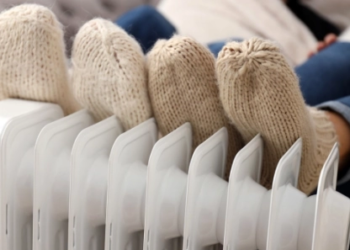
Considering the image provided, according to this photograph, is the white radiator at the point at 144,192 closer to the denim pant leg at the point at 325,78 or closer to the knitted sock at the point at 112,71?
the knitted sock at the point at 112,71

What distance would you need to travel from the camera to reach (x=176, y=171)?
19.3 inches

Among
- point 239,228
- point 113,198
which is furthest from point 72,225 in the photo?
point 239,228

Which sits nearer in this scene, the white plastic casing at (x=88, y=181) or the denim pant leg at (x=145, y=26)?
the white plastic casing at (x=88, y=181)

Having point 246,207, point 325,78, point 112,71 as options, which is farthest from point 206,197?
point 325,78

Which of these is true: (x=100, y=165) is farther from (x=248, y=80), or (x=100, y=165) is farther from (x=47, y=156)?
(x=248, y=80)

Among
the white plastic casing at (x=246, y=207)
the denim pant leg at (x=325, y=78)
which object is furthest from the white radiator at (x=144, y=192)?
the denim pant leg at (x=325, y=78)

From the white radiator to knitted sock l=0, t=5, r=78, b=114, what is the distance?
2cm

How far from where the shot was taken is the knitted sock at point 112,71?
493 millimetres

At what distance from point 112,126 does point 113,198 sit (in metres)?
0.08

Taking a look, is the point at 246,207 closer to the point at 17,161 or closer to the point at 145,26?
the point at 17,161

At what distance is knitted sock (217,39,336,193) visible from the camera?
1.44ft

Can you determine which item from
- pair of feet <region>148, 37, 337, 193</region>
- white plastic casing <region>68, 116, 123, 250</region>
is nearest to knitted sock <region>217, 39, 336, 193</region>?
pair of feet <region>148, 37, 337, 193</region>

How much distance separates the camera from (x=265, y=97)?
1.49 feet

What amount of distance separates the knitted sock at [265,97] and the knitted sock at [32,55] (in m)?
0.19
